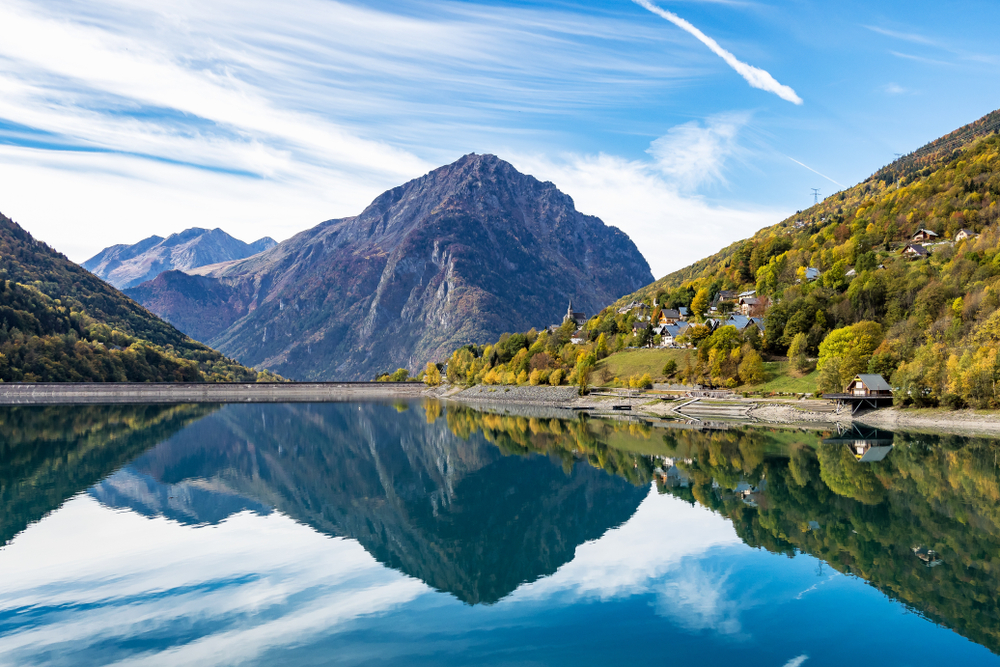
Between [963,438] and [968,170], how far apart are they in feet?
351

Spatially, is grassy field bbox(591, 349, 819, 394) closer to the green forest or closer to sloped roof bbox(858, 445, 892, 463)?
the green forest

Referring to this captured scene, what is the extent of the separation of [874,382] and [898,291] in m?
29.1

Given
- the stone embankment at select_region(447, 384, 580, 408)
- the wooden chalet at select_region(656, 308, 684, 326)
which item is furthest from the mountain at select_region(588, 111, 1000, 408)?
the stone embankment at select_region(447, 384, 580, 408)

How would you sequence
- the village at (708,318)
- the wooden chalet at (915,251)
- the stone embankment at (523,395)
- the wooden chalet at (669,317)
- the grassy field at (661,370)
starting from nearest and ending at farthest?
the grassy field at (661,370), the wooden chalet at (915,251), the village at (708,318), the stone embankment at (523,395), the wooden chalet at (669,317)

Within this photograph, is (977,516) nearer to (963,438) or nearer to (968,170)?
(963,438)

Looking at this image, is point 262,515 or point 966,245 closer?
point 262,515

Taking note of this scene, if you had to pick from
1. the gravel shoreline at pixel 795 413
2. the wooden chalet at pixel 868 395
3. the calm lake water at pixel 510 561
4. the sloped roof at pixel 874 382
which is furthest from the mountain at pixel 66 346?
the sloped roof at pixel 874 382

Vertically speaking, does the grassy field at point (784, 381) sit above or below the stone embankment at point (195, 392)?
below

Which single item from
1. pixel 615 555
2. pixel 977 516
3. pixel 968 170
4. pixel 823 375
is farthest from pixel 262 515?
pixel 968 170

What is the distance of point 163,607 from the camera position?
55.4 feet

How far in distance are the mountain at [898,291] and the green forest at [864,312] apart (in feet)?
0.62

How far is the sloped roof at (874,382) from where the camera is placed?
216 feet

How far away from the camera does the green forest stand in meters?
63.6

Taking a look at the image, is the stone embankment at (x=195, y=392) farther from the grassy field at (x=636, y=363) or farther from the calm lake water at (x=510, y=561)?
the calm lake water at (x=510, y=561)
